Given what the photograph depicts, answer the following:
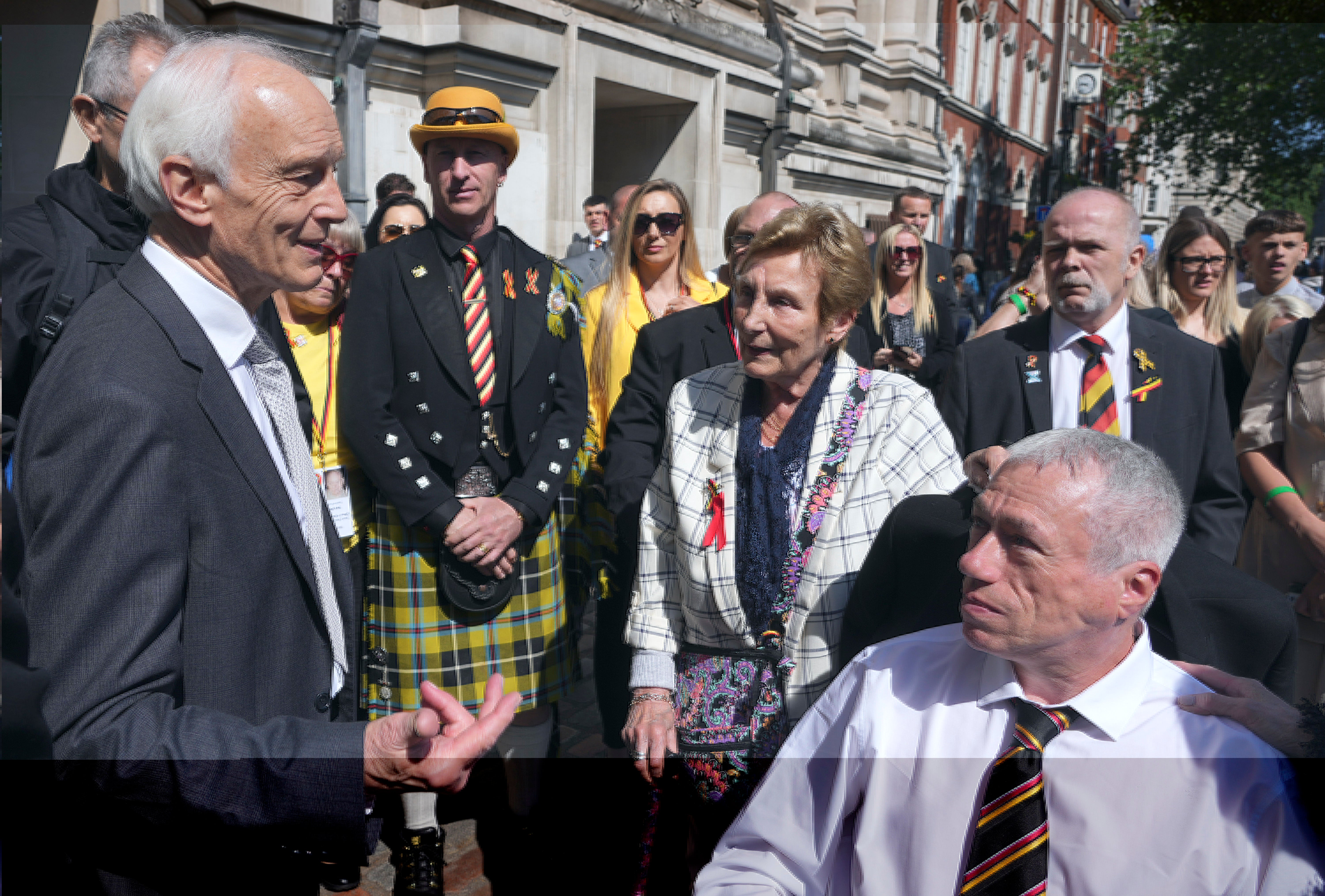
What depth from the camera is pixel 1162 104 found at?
1958 centimetres

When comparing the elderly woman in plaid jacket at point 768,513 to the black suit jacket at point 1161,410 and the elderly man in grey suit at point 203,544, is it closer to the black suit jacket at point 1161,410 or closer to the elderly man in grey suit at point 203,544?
the black suit jacket at point 1161,410

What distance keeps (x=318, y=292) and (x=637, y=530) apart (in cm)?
138

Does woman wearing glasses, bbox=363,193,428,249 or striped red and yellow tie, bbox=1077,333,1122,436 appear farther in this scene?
woman wearing glasses, bbox=363,193,428,249

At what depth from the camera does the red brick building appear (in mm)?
25594

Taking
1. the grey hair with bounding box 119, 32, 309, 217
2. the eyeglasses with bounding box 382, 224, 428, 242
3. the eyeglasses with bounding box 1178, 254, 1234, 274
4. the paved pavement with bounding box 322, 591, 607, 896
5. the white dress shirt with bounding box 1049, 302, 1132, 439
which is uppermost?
the eyeglasses with bounding box 1178, 254, 1234, 274

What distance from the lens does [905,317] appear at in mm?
5281

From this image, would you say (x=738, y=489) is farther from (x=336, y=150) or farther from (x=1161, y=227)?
(x=1161, y=227)

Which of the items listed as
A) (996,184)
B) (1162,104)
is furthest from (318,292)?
(996,184)

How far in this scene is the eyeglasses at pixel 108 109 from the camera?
7.04ft

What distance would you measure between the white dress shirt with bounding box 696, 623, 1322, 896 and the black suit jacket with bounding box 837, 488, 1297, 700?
123mm

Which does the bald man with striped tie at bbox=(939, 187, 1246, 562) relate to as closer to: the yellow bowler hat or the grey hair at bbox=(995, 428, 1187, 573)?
the grey hair at bbox=(995, 428, 1187, 573)

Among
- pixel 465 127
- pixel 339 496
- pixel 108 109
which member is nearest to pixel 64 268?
pixel 108 109

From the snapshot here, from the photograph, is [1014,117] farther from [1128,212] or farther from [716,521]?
[716,521]

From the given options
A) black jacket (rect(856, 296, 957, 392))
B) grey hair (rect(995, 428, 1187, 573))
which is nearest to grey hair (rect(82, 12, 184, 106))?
grey hair (rect(995, 428, 1187, 573))
